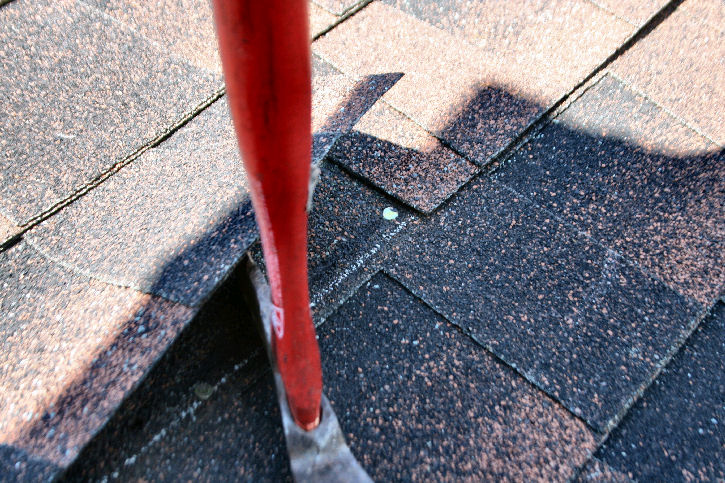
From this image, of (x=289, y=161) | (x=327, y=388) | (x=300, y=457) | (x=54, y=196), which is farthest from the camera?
(x=54, y=196)

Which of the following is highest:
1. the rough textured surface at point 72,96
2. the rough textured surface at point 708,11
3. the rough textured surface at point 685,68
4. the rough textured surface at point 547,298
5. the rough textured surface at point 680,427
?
the rough textured surface at point 72,96

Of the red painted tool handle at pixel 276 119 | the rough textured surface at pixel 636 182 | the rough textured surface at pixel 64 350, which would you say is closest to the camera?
the red painted tool handle at pixel 276 119

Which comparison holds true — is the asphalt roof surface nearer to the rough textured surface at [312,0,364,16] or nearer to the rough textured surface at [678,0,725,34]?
the rough textured surface at [312,0,364,16]

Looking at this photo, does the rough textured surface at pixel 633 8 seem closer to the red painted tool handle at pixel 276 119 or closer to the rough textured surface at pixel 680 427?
the rough textured surface at pixel 680 427

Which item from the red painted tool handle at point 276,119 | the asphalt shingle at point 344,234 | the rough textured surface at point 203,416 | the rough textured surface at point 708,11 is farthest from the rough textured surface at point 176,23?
the rough textured surface at point 708,11

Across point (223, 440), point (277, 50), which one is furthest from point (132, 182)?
point (277, 50)

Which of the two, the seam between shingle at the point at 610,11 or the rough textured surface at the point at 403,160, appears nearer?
the rough textured surface at the point at 403,160

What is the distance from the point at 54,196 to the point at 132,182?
25 cm

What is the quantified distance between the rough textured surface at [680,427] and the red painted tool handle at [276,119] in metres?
1.03

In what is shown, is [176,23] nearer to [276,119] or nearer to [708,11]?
[276,119]

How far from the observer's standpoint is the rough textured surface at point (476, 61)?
2.49m

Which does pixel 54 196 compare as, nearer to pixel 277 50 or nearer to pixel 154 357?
pixel 154 357

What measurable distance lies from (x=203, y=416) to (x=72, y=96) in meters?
1.36

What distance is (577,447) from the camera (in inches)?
67.3
